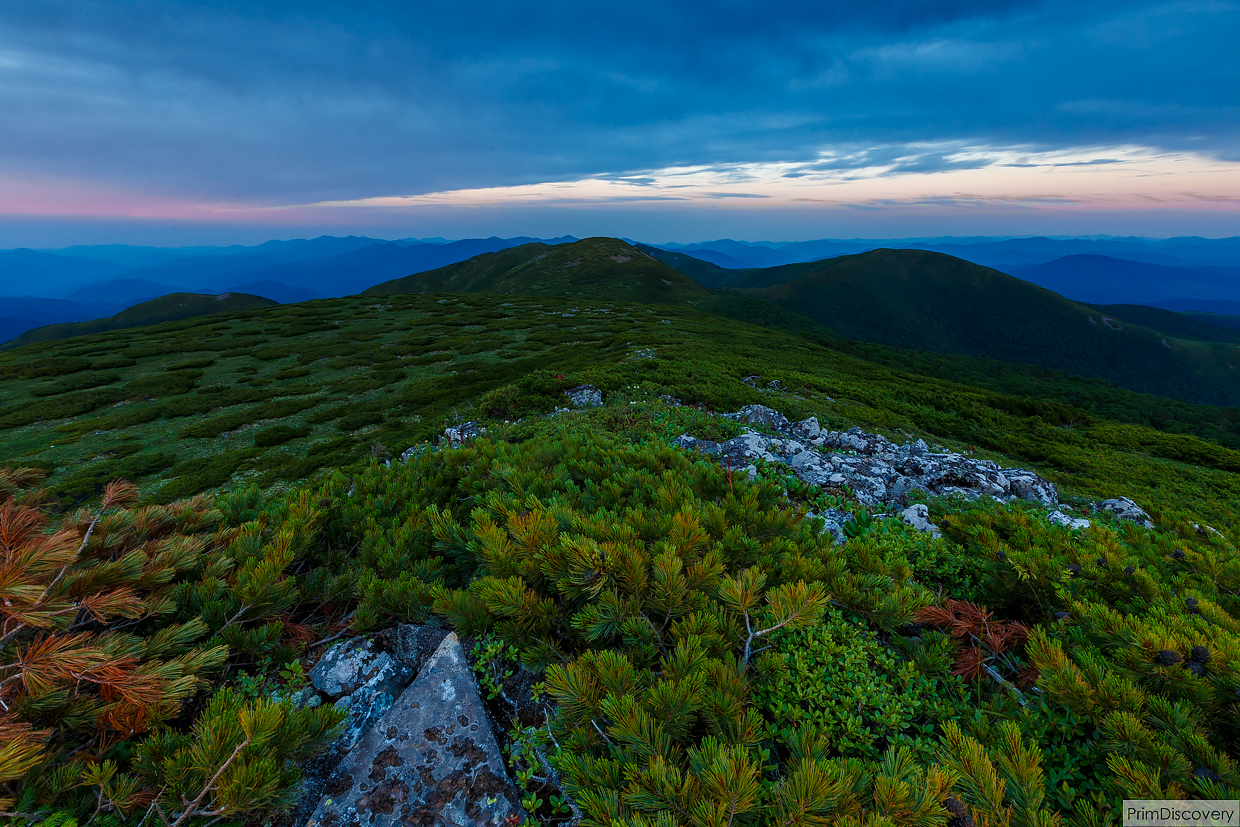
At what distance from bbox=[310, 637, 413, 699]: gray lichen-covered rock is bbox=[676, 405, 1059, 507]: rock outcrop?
7405mm

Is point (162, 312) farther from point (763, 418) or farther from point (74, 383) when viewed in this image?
point (763, 418)

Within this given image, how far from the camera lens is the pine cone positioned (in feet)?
9.14

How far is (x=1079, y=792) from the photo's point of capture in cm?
254

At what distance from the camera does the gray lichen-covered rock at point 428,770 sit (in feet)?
9.25

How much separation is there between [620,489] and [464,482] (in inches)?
80.9

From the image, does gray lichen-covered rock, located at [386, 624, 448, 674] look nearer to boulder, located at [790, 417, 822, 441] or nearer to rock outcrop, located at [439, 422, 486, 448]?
rock outcrop, located at [439, 422, 486, 448]

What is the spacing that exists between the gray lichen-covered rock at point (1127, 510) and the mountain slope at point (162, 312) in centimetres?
17722

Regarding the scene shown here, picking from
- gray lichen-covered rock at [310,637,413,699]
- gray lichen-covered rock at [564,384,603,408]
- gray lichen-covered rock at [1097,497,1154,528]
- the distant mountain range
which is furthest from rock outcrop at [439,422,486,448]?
the distant mountain range

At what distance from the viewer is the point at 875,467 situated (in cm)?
1138

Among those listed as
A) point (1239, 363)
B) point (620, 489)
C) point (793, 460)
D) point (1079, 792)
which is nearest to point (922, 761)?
point (1079, 792)

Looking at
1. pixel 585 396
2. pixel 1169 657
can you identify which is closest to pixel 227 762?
pixel 1169 657

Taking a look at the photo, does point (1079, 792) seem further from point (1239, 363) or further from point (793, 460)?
point (1239, 363)

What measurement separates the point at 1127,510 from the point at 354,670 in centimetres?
1469

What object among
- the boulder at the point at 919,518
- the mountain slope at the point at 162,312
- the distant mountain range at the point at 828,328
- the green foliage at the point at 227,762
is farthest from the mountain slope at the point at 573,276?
the green foliage at the point at 227,762
